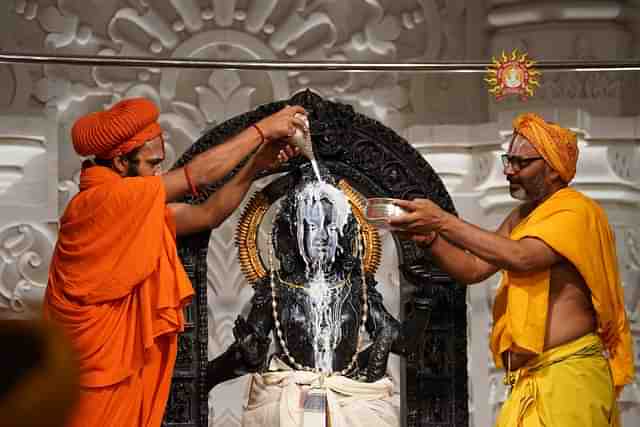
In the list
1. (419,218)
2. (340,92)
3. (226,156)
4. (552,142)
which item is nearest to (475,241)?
(419,218)

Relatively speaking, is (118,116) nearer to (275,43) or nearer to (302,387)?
(302,387)

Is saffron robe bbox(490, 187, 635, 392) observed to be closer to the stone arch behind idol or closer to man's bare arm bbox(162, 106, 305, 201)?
the stone arch behind idol

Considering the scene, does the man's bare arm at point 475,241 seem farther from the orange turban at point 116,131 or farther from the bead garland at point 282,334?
the orange turban at point 116,131

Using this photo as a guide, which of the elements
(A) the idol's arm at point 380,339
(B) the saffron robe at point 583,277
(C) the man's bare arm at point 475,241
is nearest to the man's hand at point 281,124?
(C) the man's bare arm at point 475,241

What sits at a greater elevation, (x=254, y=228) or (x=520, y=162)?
(x=520, y=162)

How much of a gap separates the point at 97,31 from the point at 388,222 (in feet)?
7.15

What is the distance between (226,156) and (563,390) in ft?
4.49

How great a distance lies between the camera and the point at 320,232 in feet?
13.9

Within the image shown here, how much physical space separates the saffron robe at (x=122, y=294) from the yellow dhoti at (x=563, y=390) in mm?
1153

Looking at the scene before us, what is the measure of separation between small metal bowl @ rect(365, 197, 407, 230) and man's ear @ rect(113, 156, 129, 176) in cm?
87

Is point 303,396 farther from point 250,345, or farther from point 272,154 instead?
point 272,154

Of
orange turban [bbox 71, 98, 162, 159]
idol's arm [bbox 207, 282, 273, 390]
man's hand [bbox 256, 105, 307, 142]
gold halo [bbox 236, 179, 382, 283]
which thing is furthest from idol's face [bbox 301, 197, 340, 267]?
orange turban [bbox 71, 98, 162, 159]

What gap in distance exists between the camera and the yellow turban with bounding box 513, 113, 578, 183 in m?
3.92

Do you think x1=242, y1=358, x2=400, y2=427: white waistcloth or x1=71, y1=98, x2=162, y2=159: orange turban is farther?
x1=242, y1=358, x2=400, y2=427: white waistcloth
